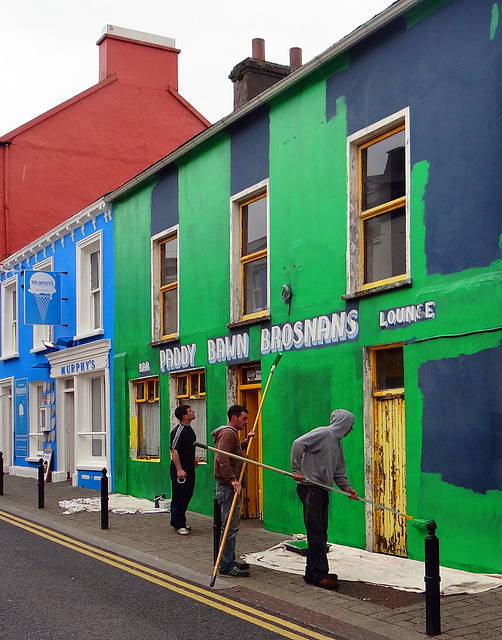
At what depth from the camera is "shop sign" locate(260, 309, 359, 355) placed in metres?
10.4

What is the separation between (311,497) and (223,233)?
245 inches

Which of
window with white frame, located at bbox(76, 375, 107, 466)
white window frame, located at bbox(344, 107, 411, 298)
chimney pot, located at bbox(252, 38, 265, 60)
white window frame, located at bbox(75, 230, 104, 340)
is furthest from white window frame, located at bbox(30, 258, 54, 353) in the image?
white window frame, located at bbox(344, 107, 411, 298)

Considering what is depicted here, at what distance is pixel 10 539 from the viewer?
11500mm

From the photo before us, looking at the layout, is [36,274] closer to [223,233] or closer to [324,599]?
[223,233]

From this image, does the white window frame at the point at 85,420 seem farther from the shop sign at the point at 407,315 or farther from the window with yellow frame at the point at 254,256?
the shop sign at the point at 407,315

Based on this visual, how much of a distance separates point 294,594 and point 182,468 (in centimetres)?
468

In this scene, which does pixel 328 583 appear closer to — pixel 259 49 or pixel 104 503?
pixel 104 503

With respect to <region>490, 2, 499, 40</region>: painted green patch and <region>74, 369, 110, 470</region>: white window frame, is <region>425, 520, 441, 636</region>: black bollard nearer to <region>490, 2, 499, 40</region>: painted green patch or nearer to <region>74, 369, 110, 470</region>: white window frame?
<region>490, 2, 499, 40</region>: painted green patch

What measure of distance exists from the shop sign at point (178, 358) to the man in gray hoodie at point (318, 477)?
6.07m

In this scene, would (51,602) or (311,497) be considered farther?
(311,497)

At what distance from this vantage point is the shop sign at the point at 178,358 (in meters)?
14.4

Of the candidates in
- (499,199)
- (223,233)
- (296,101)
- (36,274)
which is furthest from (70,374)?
(499,199)

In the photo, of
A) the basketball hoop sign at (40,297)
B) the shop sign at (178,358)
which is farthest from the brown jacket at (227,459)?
the basketball hoop sign at (40,297)

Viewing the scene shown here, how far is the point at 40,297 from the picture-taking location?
1952 cm
